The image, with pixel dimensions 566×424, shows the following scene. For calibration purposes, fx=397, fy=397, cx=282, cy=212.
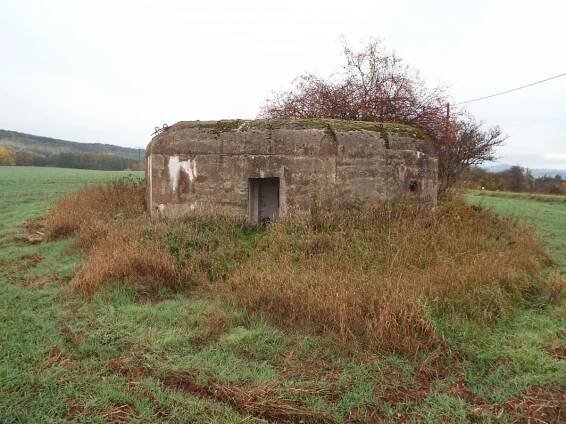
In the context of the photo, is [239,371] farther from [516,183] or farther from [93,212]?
[516,183]

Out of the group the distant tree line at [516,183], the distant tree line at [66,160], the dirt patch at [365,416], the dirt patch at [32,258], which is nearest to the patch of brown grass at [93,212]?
the dirt patch at [32,258]

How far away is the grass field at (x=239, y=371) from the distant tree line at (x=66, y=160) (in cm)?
6477

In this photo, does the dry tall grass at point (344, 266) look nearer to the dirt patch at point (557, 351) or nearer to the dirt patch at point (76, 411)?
the dirt patch at point (557, 351)

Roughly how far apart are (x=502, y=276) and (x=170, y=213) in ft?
18.2

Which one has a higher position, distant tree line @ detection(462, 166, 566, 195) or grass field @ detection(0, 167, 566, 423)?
distant tree line @ detection(462, 166, 566, 195)

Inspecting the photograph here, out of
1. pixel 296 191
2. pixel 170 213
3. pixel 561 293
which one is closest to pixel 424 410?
pixel 561 293

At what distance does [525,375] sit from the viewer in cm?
328

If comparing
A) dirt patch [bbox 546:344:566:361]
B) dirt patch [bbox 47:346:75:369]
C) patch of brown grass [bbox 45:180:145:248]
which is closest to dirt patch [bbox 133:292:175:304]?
dirt patch [bbox 47:346:75:369]

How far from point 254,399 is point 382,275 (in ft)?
7.71

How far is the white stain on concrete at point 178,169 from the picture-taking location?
24.1 ft

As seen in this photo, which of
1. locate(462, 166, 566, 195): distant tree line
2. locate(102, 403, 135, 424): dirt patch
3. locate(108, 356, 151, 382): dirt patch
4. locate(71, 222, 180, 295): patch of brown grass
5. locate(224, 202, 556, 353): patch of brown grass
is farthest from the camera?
locate(462, 166, 566, 195): distant tree line

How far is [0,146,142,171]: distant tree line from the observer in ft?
215

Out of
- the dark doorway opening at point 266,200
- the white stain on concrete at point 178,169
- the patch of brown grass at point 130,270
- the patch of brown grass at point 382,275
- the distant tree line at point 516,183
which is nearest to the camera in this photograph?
the patch of brown grass at point 382,275

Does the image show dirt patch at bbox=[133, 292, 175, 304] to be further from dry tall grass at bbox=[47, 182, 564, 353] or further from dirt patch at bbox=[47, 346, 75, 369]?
dirt patch at bbox=[47, 346, 75, 369]
